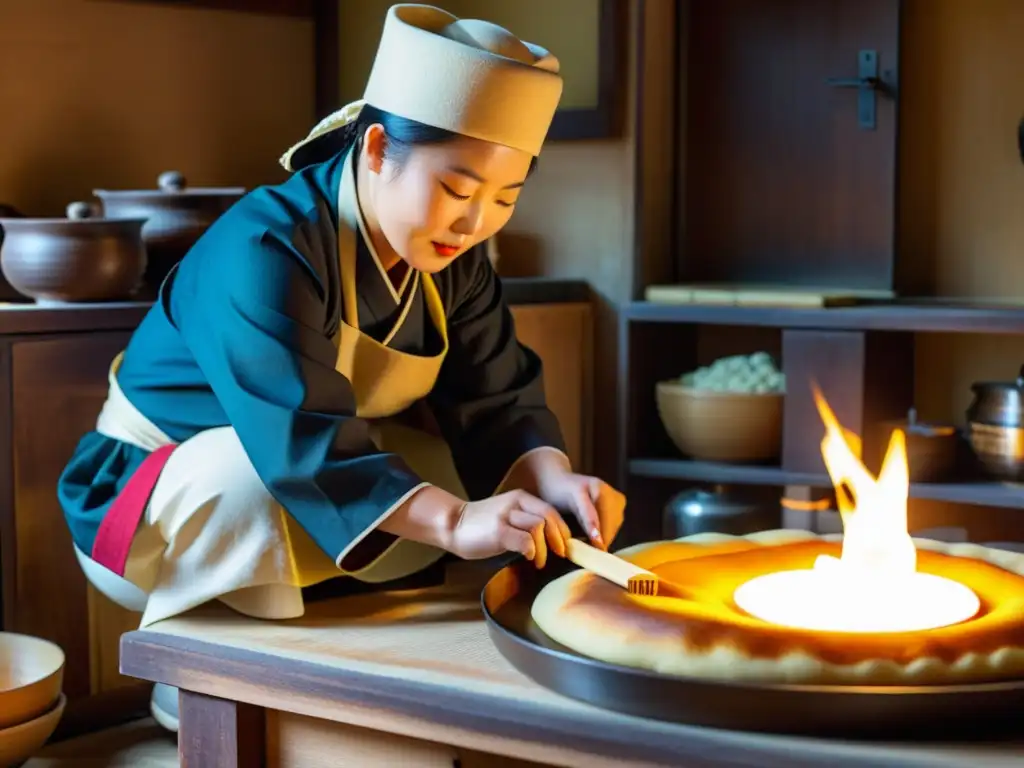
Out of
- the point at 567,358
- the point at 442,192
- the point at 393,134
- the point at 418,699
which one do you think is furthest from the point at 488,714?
the point at 567,358

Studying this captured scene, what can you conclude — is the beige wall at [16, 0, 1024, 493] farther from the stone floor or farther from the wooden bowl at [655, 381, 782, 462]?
the stone floor

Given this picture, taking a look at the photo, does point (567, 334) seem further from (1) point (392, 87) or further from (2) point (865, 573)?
(2) point (865, 573)

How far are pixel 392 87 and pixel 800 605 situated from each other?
0.86 m

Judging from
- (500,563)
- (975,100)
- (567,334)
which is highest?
(975,100)

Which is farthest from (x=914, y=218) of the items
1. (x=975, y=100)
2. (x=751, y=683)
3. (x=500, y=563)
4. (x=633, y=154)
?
(x=751, y=683)

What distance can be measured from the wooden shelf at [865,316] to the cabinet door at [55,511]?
4.24 feet

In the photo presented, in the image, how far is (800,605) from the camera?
5.08ft

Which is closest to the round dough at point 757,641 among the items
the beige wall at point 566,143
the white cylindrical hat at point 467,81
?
the white cylindrical hat at point 467,81

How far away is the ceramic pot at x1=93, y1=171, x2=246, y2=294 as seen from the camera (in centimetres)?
285

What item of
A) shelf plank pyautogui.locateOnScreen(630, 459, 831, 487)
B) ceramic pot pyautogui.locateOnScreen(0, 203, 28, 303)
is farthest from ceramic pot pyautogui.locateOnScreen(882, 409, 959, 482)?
ceramic pot pyautogui.locateOnScreen(0, 203, 28, 303)

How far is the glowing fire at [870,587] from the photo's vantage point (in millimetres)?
1495

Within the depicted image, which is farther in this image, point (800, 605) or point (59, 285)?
point (59, 285)

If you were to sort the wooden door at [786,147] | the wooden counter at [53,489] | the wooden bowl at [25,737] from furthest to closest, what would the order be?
the wooden door at [786,147] → the wooden counter at [53,489] → the wooden bowl at [25,737]

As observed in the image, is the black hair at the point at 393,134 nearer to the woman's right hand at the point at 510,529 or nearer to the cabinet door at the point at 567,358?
the woman's right hand at the point at 510,529
